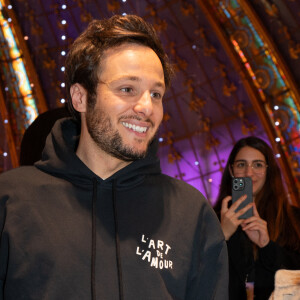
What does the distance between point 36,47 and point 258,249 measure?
3.99 m

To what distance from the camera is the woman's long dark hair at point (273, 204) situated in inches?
102

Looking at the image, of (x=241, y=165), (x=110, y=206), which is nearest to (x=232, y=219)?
(x=241, y=165)

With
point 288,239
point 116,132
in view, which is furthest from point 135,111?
point 288,239

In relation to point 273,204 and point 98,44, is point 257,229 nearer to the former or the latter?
point 273,204

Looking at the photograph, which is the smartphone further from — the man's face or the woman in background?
the man's face

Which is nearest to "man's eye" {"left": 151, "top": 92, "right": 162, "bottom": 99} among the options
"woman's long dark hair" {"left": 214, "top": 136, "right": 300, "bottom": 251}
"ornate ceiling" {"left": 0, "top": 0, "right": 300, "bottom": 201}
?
"woman's long dark hair" {"left": 214, "top": 136, "right": 300, "bottom": 251}

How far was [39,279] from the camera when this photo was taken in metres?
1.27

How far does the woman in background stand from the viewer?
2383 mm

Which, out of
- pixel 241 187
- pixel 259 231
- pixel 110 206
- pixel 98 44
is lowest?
pixel 259 231

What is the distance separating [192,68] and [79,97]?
4.20 m

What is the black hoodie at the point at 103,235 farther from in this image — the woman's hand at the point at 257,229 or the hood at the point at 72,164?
the woman's hand at the point at 257,229

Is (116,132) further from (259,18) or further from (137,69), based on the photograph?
(259,18)

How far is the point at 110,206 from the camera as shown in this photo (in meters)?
1.47

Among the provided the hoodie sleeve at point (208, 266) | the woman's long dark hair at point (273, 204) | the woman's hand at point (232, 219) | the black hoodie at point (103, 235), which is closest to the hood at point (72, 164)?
the black hoodie at point (103, 235)
